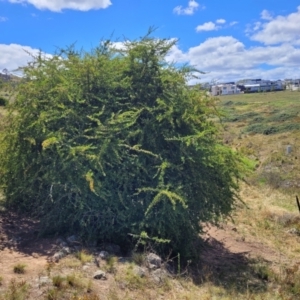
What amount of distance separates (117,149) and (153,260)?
2.14 metres

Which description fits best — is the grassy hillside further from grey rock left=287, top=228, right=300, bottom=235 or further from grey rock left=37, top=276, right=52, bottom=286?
grey rock left=37, top=276, right=52, bottom=286

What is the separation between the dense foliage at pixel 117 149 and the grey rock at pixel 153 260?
0.39 metres

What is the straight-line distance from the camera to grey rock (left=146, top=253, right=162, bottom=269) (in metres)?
7.06

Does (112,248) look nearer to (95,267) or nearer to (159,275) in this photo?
(95,267)

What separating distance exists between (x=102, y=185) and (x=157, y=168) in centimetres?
113

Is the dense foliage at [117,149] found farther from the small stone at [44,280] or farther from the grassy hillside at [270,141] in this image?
the small stone at [44,280]

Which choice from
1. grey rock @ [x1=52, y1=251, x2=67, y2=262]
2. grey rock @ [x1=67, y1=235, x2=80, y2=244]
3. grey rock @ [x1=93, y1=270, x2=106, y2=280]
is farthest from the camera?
grey rock @ [x1=67, y1=235, x2=80, y2=244]

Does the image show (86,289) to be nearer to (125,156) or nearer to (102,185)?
(102,185)

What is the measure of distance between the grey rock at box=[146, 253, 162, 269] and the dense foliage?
390 mm

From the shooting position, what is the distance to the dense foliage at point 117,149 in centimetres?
762

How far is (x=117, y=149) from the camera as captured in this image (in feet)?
25.0

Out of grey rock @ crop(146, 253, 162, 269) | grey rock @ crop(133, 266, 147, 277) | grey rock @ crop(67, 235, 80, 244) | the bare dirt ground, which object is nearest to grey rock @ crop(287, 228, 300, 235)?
the bare dirt ground

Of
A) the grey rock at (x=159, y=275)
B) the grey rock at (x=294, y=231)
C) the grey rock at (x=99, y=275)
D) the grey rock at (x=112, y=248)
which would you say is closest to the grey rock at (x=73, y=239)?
the grey rock at (x=112, y=248)

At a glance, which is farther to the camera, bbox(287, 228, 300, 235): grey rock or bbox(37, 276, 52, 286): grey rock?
bbox(287, 228, 300, 235): grey rock
